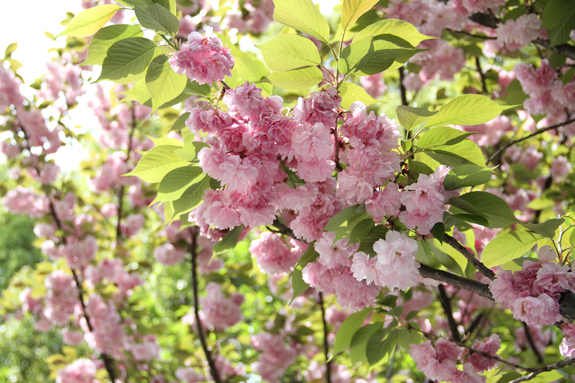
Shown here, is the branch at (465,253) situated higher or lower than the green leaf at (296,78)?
lower

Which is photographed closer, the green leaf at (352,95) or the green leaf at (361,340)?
the green leaf at (352,95)

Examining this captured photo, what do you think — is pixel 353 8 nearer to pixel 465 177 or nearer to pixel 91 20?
pixel 465 177

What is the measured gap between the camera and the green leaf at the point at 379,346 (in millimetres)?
1299

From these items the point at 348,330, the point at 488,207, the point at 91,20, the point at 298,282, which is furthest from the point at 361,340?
the point at 91,20

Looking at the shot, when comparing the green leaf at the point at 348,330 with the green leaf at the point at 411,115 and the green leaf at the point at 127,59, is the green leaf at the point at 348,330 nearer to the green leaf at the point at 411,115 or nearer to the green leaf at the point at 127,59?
the green leaf at the point at 411,115

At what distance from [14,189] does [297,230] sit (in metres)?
4.62

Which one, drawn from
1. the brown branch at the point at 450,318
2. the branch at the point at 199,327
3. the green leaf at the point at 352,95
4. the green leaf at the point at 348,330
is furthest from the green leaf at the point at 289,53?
the branch at the point at 199,327

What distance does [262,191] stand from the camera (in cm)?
95

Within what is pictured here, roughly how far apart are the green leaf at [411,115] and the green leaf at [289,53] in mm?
247

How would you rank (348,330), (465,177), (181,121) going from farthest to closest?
(348,330) < (181,121) < (465,177)

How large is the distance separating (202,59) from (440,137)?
0.60 metres

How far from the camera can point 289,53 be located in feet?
3.25

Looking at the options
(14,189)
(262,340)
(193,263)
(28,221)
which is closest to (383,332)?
(193,263)

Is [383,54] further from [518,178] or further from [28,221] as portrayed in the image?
[28,221]
